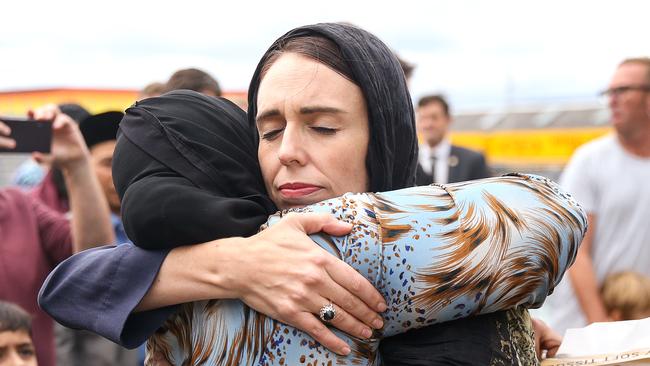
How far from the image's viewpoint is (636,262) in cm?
415

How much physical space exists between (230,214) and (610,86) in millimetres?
3386

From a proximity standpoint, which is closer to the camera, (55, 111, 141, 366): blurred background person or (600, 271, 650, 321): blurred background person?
(55, 111, 141, 366): blurred background person

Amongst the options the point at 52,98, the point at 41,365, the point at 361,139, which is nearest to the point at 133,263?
the point at 361,139

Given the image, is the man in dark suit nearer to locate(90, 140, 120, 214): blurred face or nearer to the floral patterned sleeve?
locate(90, 140, 120, 214): blurred face

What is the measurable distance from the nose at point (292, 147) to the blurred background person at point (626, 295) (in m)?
2.87

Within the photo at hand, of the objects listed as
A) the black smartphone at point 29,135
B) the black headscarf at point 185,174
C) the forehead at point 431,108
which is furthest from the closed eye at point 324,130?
the forehead at point 431,108

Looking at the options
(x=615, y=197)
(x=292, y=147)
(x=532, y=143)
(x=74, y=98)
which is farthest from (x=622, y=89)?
(x=74, y=98)

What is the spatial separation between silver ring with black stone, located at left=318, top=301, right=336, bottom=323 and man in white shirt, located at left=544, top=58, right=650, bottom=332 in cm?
302

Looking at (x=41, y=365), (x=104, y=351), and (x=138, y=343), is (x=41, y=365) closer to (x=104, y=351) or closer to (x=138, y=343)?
(x=104, y=351)

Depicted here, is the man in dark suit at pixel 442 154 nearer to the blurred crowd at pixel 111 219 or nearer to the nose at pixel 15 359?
the blurred crowd at pixel 111 219

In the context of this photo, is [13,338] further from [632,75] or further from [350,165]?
[632,75]

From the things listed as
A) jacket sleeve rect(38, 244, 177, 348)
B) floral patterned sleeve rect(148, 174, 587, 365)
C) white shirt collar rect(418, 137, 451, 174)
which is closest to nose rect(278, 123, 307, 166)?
floral patterned sleeve rect(148, 174, 587, 365)

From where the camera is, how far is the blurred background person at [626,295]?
3.91m

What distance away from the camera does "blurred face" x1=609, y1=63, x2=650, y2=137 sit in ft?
13.7
